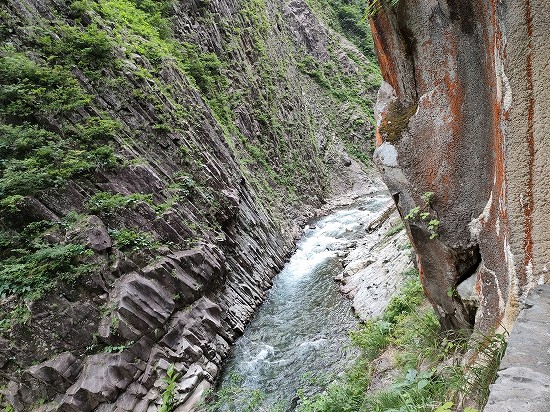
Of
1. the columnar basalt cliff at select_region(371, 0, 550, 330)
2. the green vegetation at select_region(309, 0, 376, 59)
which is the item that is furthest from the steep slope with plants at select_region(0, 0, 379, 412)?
the green vegetation at select_region(309, 0, 376, 59)

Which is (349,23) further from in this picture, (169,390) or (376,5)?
(169,390)

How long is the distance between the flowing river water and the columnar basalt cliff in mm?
5402

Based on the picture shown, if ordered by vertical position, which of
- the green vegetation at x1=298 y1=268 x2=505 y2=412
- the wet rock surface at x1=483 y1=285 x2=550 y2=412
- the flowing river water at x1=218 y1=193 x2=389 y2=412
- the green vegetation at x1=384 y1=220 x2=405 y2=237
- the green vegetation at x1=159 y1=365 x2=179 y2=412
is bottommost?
the green vegetation at x1=384 y1=220 x2=405 y2=237

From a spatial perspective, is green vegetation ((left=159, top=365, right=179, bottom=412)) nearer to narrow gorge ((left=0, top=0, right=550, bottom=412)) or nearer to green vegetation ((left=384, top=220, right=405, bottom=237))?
narrow gorge ((left=0, top=0, right=550, bottom=412))

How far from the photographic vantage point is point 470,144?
16.3 feet

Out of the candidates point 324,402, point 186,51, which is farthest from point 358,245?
point 186,51

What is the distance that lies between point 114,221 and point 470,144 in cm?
952

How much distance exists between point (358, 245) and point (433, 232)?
13.8 metres

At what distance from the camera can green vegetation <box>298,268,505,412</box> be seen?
12.4 feet

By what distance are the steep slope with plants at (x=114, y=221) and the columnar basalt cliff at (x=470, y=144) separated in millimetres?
7456

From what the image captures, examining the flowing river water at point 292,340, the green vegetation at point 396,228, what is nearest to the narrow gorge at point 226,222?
the flowing river water at point 292,340

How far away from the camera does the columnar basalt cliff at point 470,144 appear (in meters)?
3.46

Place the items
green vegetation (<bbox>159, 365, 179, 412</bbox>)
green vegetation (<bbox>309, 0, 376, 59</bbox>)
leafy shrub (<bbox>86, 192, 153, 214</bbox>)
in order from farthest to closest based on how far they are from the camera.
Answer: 1. green vegetation (<bbox>309, 0, 376, 59</bbox>)
2. leafy shrub (<bbox>86, 192, 153, 214</bbox>)
3. green vegetation (<bbox>159, 365, 179, 412</bbox>)

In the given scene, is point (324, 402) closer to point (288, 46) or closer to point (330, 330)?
point (330, 330)
